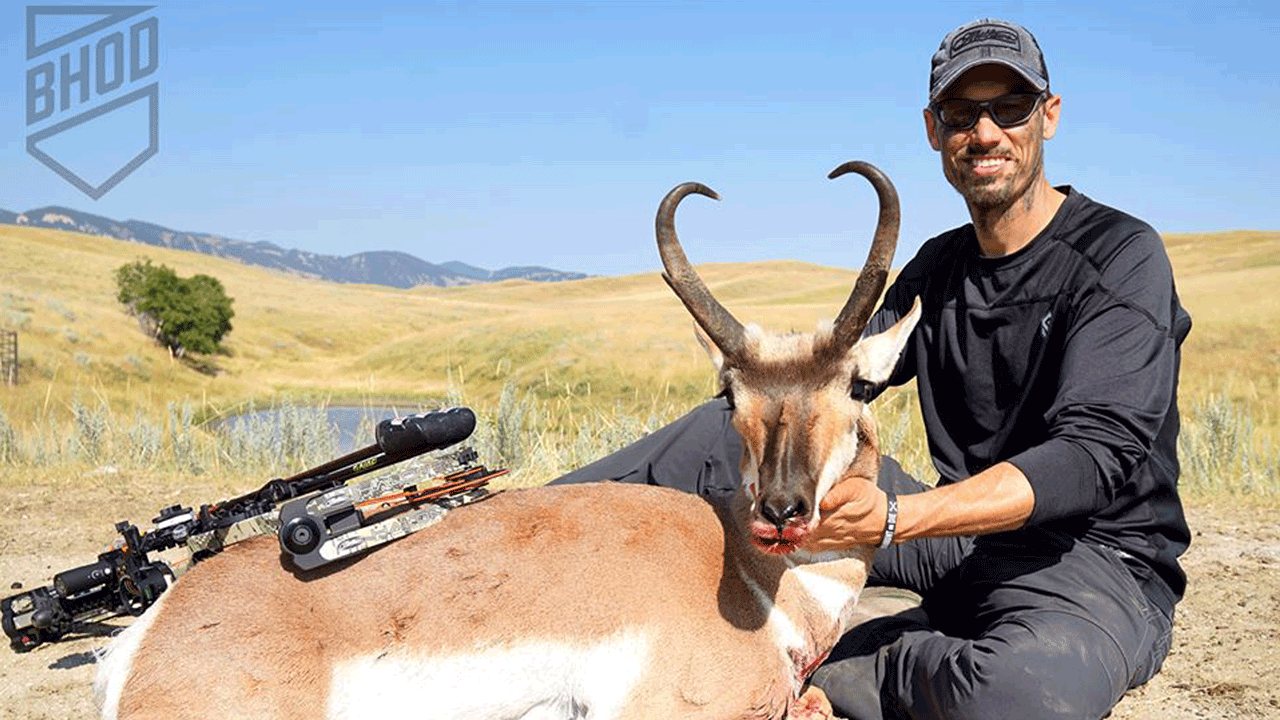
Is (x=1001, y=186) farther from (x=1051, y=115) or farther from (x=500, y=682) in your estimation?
(x=500, y=682)

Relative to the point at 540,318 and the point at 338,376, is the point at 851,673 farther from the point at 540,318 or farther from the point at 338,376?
the point at 540,318

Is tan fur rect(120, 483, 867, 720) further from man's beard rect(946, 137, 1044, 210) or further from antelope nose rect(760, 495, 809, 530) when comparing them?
man's beard rect(946, 137, 1044, 210)

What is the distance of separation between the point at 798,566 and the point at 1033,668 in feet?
3.84

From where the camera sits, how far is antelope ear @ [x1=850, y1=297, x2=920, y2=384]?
4684 mm

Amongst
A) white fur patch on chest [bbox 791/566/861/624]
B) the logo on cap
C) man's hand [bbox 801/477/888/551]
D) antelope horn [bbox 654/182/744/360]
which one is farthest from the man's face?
white fur patch on chest [bbox 791/566/861/624]

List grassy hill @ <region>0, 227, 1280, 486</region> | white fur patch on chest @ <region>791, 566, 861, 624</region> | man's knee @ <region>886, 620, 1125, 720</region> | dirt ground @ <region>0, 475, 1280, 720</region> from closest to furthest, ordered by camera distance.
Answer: man's knee @ <region>886, 620, 1125, 720</region>
white fur patch on chest @ <region>791, 566, 861, 624</region>
dirt ground @ <region>0, 475, 1280, 720</region>
grassy hill @ <region>0, 227, 1280, 486</region>

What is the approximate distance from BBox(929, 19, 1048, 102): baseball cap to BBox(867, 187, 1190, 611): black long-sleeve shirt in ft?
2.67

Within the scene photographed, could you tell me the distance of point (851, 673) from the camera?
18.0 ft

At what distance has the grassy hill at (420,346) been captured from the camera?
3938 cm

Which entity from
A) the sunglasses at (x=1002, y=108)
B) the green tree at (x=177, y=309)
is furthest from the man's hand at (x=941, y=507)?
the green tree at (x=177, y=309)

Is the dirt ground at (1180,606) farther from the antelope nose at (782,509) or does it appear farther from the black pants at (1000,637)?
the antelope nose at (782,509)

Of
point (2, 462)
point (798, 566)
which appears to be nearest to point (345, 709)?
point (798, 566)

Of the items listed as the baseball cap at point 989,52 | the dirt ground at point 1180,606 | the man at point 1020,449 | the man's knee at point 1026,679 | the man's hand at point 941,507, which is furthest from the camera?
the dirt ground at point 1180,606

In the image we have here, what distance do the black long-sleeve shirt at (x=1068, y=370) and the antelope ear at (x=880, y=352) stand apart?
0.72m
